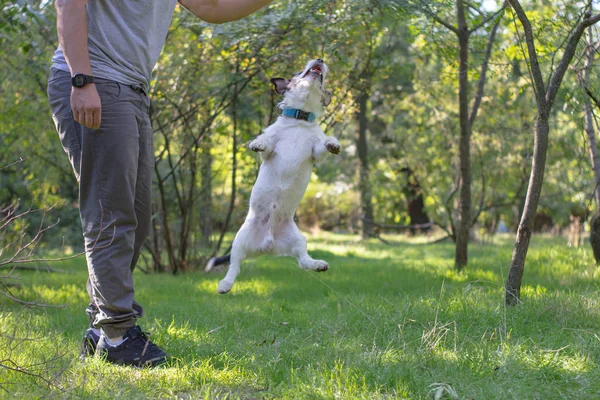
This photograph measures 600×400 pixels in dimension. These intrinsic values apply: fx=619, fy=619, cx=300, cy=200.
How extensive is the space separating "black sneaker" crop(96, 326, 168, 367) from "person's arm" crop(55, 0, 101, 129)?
3.56 feet

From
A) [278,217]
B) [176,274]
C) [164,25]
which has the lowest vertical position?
[176,274]

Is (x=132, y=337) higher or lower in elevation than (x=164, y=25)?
lower

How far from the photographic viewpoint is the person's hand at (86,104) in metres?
2.75

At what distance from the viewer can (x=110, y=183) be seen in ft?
9.73

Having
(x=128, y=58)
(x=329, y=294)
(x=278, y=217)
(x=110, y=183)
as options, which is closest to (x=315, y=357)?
(x=278, y=217)

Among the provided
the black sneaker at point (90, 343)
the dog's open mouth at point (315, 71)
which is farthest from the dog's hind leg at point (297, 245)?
the black sneaker at point (90, 343)

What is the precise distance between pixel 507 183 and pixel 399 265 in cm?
571

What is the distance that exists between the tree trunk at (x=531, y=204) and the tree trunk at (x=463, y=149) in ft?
7.13

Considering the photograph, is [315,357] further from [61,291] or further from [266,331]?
[61,291]

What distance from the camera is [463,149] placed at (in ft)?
20.9

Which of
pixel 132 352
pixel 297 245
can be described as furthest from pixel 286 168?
pixel 132 352

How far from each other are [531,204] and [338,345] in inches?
63.1

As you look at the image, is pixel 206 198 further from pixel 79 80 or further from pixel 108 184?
pixel 79 80

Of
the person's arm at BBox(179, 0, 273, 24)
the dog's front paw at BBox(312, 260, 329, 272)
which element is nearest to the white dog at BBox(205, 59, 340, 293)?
the dog's front paw at BBox(312, 260, 329, 272)
